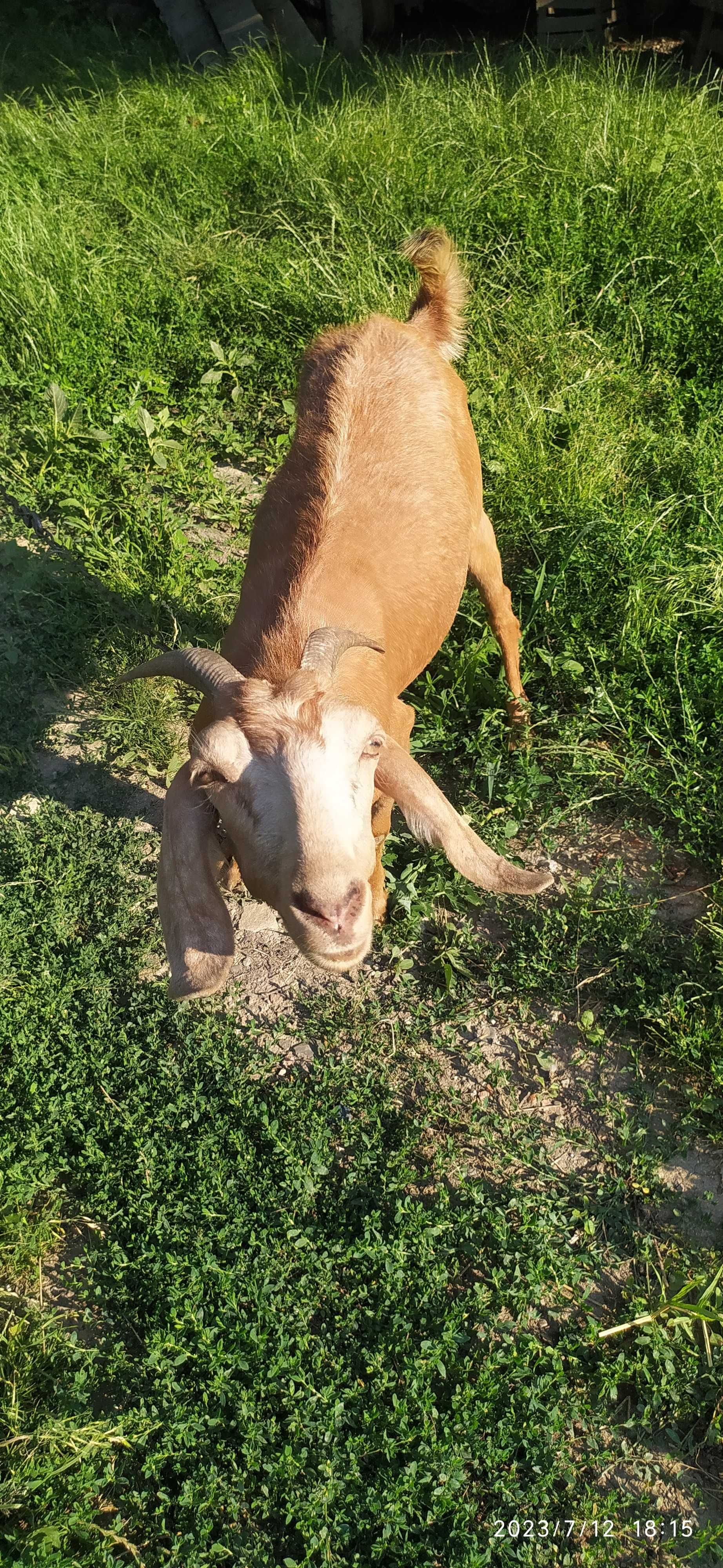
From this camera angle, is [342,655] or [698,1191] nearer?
[342,655]

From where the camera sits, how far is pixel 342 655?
264 centimetres

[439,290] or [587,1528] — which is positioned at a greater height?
[439,290]

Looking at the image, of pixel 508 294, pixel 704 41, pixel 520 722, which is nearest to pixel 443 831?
pixel 520 722

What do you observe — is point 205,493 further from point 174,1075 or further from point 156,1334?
point 156,1334

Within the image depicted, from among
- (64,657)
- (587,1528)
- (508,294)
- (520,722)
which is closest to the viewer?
(587,1528)

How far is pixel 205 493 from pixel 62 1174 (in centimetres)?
327

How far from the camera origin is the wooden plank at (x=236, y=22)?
7402mm

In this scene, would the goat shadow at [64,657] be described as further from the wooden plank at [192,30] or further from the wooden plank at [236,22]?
the wooden plank at [192,30]

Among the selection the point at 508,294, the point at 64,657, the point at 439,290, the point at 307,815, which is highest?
the point at 439,290

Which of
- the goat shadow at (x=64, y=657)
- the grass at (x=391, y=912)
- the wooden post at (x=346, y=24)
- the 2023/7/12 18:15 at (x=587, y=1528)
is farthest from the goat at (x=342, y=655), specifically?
the wooden post at (x=346, y=24)

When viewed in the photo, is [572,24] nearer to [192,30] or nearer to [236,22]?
[236,22]

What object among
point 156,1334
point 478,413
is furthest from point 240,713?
point 478,413

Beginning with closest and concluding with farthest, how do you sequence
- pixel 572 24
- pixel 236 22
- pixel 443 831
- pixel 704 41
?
pixel 443 831 → pixel 704 41 → pixel 572 24 → pixel 236 22

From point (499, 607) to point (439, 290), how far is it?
1.33 meters
